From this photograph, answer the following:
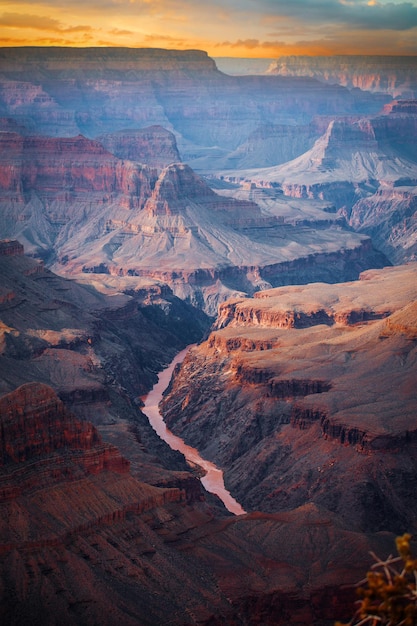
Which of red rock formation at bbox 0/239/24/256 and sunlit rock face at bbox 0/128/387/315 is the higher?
red rock formation at bbox 0/239/24/256

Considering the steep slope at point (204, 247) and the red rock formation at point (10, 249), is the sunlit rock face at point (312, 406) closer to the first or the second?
the red rock formation at point (10, 249)

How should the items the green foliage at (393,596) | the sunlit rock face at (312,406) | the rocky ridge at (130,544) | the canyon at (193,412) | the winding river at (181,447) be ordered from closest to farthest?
the green foliage at (393,596) < the rocky ridge at (130,544) < the canyon at (193,412) < the sunlit rock face at (312,406) < the winding river at (181,447)

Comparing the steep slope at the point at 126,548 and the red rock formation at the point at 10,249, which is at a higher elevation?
the steep slope at the point at 126,548

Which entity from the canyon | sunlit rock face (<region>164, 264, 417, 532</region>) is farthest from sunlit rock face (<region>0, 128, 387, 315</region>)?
sunlit rock face (<region>164, 264, 417, 532</region>)

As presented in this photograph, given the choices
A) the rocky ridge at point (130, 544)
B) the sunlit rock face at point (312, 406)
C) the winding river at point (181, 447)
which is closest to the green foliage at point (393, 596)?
the rocky ridge at point (130, 544)

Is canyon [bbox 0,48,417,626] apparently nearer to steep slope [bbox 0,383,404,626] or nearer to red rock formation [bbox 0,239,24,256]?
steep slope [bbox 0,383,404,626]

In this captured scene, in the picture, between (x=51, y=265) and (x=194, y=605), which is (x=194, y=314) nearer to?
(x=51, y=265)
